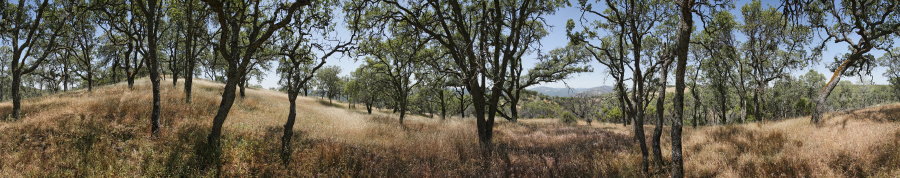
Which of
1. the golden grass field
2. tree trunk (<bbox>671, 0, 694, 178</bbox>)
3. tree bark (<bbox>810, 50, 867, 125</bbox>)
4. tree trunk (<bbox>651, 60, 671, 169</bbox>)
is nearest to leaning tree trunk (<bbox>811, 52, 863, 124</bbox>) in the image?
tree bark (<bbox>810, 50, 867, 125</bbox>)

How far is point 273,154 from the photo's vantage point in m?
7.74

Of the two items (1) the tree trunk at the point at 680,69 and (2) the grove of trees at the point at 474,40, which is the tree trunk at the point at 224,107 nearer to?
(2) the grove of trees at the point at 474,40

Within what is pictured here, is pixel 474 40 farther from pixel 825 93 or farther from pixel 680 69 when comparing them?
pixel 825 93

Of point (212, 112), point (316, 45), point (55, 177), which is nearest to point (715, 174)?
point (316, 45)

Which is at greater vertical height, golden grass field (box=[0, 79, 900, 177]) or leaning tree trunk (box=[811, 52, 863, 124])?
leaning tree trunk (box=[811, 52, 863, 124])

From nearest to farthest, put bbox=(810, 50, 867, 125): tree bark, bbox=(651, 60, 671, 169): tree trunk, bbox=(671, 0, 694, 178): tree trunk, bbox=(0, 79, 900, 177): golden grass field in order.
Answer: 1. bbox=(671, 0, 694, 178): tree trunk
2. bbox=(651, 60, 671, 169): tree trunk
3. bbox=(0, 79, 900, 177): golden grass field
4. bbox=(810, 50, 867, 125): tree bark

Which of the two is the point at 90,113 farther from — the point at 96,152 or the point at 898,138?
the point at 898,138

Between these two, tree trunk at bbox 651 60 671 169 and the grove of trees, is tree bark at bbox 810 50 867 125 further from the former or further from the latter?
tree trunk at bbox 651 60 671 169

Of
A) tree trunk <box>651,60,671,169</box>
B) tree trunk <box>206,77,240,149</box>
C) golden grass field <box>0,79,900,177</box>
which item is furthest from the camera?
tree trunk <box>206,77,240,149</box>

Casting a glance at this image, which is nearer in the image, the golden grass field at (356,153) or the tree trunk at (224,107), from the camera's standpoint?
A: the golden grass field at (356,153)

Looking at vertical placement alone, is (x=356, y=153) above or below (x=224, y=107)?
below

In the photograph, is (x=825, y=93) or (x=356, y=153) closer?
(x=356, y=153)

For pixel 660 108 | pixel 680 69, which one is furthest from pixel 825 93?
pixel 680 69

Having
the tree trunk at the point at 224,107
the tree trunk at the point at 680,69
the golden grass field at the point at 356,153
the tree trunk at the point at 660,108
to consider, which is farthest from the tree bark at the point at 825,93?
the tree trunk at the point at 224,107
